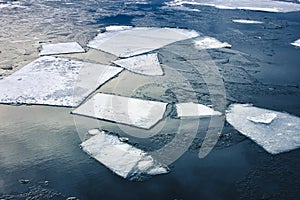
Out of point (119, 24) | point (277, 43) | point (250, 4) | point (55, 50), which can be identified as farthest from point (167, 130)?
point (250, 4)

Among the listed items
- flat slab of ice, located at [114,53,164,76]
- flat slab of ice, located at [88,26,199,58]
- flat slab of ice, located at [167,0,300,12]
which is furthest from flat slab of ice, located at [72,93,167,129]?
flat slab of ice, located at [167,0,300,12]

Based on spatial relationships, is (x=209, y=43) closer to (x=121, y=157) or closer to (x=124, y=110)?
(x=124, y=110)

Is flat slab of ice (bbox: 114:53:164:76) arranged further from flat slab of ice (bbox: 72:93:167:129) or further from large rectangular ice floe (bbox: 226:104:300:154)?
large rectangular ice floe (bbox: 226:104:300:154)

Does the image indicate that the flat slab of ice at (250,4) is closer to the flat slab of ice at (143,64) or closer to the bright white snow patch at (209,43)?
the bright white snow patch at (209,43)

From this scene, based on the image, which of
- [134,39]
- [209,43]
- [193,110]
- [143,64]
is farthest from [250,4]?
[193,110]

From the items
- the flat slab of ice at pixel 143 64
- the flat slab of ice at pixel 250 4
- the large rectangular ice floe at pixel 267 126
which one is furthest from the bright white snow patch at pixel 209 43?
the flat slab of ice at pixel 250 4

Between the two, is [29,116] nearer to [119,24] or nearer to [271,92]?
[271,92]

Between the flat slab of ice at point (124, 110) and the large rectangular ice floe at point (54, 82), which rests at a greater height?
the large rectangular ice floe at point (54, 82)
